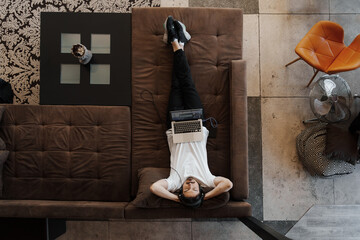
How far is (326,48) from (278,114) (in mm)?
819

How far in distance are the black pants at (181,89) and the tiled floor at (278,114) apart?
853 millimetres

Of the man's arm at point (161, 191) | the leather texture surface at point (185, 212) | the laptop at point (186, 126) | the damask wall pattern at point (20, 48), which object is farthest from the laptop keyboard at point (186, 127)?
the damask wall pattern at point (20, 48)

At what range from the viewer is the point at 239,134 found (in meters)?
2.28

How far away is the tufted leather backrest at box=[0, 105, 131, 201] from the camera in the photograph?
7.66 ft

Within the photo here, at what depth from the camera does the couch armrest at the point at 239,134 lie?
227 centimetres

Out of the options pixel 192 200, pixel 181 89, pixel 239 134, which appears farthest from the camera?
pixel 181 89

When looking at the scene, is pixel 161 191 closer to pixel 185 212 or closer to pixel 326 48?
pixel 185 212

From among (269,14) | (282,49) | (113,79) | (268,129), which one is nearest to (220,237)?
(268,129)

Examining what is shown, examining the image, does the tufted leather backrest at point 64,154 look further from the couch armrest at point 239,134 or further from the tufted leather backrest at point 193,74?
the couch armrest at point 239,134

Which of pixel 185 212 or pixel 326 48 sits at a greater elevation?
pixel 326 48

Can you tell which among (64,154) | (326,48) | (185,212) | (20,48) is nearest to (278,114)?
(326,48)

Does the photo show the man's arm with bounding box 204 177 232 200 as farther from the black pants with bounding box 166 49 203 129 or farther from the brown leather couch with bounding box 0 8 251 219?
the black pants with bounding box 166 49 203 129

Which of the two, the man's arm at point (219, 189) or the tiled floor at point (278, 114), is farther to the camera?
the tiled floor at point (278, 114)

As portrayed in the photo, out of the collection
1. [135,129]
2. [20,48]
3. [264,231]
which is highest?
[20,48]
